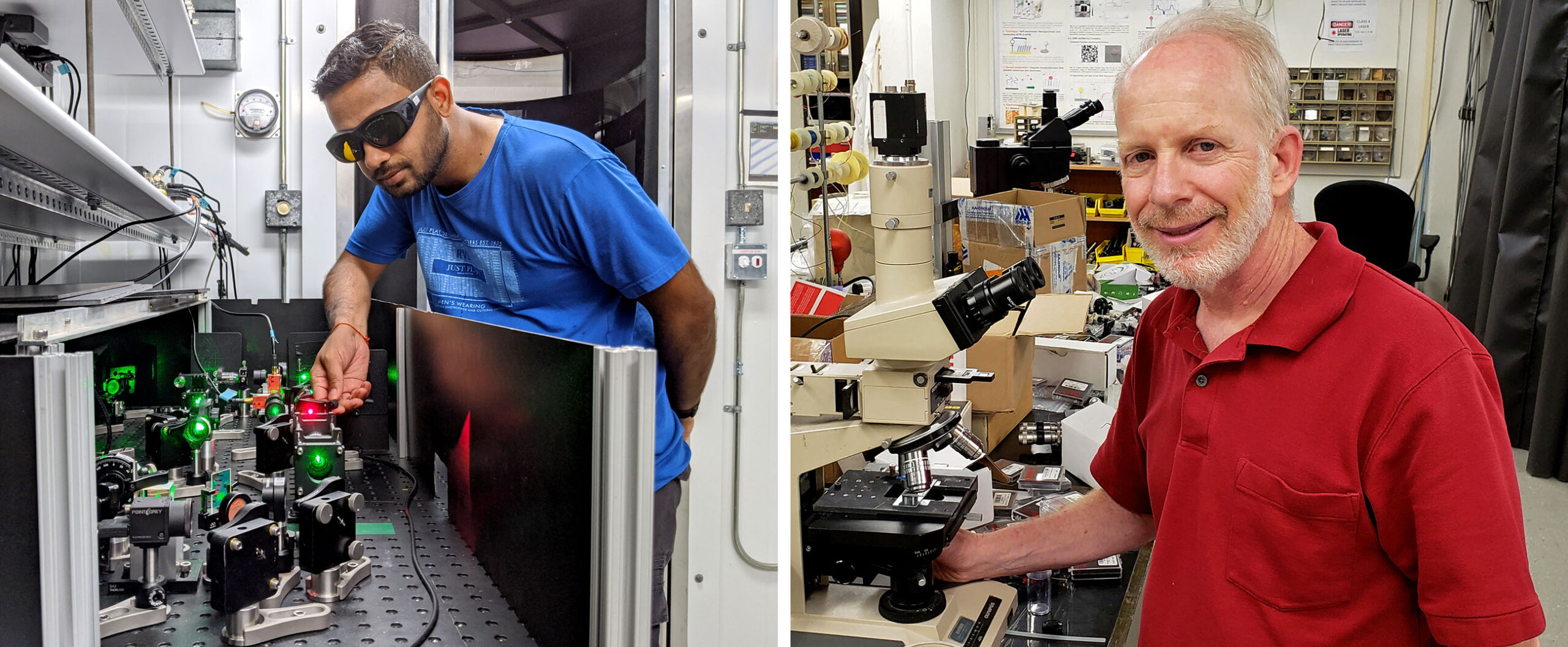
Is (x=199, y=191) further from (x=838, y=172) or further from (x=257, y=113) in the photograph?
(x=838, y=172)

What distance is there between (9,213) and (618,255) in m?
1.07

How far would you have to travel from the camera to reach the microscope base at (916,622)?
4.62 feet

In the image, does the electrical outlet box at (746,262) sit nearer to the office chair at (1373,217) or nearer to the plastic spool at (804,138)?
the plastic spool at (804,138)

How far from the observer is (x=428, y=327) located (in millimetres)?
1172

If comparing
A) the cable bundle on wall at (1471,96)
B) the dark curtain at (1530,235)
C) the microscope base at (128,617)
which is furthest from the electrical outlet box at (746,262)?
the cable bundle on wall at (1471,96)

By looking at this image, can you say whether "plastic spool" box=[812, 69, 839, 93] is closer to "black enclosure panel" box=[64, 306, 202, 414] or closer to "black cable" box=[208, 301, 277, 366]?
"black cable" box=[208, 301, 277, 366]

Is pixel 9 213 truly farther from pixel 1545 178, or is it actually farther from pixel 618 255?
pixel 1545 178

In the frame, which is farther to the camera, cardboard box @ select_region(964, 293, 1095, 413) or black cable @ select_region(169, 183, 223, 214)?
cardboard box @ select_region(964, 293, 1095, 413)

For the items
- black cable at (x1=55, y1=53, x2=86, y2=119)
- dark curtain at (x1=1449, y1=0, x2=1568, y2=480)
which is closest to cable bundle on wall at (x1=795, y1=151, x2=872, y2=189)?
black cable at (x1=55, y1=53, x2=86, y2=119)

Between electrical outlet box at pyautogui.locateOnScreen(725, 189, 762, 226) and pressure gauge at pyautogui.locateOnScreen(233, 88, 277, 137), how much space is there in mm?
846

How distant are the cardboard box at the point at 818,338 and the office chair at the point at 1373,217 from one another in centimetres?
258

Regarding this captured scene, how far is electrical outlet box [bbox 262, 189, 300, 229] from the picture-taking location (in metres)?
1.71

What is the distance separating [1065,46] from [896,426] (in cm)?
647

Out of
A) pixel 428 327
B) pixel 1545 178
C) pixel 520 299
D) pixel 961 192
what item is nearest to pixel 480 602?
pixel 428 327
